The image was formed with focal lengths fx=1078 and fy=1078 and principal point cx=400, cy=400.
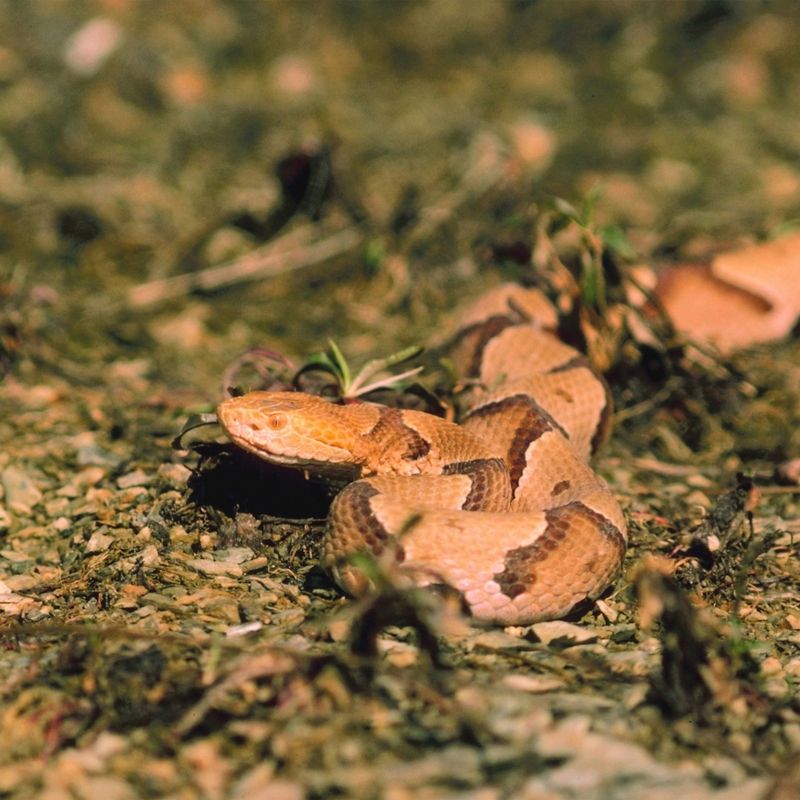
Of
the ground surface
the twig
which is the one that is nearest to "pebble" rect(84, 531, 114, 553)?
the ground surface

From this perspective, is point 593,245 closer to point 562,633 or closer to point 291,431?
point 291,431

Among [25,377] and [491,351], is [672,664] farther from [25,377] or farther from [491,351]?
[25,377]

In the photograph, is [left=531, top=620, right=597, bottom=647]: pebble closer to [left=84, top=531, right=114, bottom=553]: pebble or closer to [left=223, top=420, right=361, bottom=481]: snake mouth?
[left=223, top=420, right=361, bottom=481]: snake mouth

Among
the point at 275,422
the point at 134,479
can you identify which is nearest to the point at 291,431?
the point at 275,422

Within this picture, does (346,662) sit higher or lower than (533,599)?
higher

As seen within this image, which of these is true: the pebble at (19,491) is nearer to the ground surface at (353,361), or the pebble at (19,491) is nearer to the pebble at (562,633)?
the ground surface at (353,361)

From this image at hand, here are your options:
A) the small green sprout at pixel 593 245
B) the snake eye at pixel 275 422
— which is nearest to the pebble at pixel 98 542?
the snake eye at pixel 275 422

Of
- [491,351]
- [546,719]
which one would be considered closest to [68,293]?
[491,351]
